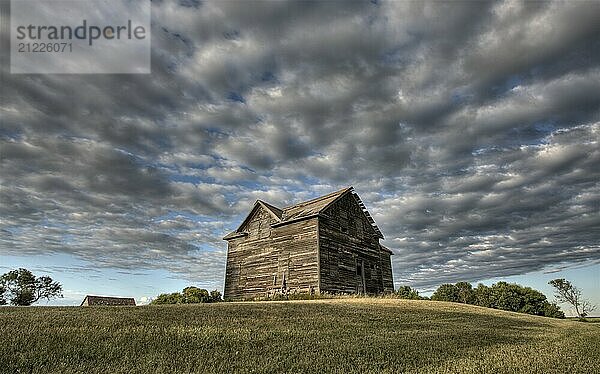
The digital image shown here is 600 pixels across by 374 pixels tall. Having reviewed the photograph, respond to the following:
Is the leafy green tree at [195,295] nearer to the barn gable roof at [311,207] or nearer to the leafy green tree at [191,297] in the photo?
the leafy green tree at [191,297]

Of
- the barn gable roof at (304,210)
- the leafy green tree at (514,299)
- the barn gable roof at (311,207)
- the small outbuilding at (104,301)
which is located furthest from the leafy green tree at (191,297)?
the leafy green tree at (514,299)

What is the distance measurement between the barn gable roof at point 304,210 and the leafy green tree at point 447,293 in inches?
1884

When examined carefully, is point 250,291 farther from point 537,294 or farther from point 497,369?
point 537,294

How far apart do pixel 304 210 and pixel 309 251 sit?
18.5ft

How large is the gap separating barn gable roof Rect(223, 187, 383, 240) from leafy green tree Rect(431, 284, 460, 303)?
4784 centimetres

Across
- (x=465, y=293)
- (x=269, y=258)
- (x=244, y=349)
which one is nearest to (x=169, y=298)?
(x=269, y=258)

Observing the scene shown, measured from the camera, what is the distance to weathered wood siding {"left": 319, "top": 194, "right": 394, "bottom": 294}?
95.6 feet

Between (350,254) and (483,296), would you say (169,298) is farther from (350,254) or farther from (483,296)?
(483,296)

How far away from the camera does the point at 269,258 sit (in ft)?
105

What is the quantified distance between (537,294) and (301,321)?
6811 cm

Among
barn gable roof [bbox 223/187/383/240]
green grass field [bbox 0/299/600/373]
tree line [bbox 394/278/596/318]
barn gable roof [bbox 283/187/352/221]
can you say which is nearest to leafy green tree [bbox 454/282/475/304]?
tree line [bbox 394/278/596/318]

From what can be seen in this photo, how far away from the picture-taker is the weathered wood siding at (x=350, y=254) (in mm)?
29125

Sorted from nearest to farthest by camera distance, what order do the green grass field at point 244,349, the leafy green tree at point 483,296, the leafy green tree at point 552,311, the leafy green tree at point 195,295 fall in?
1. the green grass field at point 244,349
2. the leafy green tree at point 195,295
3. the leafy green tree at point 552,311
4. the leafy green tree at point 483,296

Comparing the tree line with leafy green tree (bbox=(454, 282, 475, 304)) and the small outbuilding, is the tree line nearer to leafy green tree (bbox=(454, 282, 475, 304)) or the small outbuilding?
leafy green tree (bbox=(454, 282, 475, 304))
